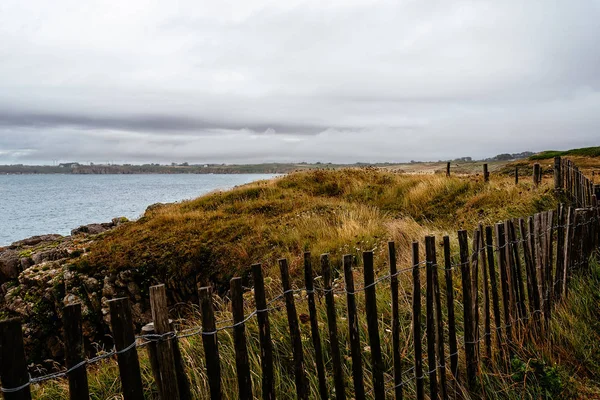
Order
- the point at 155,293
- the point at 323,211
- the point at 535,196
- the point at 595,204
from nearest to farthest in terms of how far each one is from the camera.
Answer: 1. the point at 155,293
2. the point at 595,204
3. the point at 535,196
4. the point at 323,211

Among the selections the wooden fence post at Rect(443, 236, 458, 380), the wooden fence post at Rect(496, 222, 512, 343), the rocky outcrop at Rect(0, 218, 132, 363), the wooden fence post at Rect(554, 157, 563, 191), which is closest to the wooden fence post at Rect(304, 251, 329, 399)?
the wooden fence post at Rect(443, 236, 458, 380)

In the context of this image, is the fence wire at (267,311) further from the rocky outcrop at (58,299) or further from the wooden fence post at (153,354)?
the rocky outcrop at (58,299)

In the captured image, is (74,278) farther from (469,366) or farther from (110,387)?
(469,366)

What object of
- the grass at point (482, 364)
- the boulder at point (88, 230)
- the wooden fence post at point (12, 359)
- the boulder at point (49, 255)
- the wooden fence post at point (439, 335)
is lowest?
the boulder at point (88, 230)

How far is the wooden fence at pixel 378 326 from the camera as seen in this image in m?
1.86

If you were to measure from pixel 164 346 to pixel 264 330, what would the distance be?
2.23 ft

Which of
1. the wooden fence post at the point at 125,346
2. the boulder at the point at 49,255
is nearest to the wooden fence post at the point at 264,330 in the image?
the wooden fence post at the point at 125,346

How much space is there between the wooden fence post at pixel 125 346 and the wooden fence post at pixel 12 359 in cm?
35

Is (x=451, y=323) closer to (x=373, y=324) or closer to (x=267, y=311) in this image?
(x=373, y=324)

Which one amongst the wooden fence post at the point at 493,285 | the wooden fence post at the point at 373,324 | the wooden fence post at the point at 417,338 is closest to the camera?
the wooden fence post at the point at 373,324

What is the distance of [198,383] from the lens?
347 cm

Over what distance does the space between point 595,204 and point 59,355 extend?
36.0ft

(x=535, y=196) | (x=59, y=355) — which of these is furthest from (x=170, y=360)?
(x=535, y=196)

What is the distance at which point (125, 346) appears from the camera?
1.91 metres
